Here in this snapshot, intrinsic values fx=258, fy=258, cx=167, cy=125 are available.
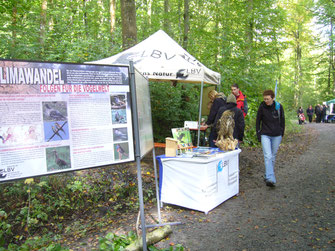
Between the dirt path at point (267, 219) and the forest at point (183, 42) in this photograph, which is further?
the forest at point (183, 42)

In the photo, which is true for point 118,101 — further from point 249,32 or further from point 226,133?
point 249,32

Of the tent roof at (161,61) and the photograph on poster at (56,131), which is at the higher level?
the tent roof at (161,61)

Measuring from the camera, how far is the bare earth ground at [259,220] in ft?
10.5

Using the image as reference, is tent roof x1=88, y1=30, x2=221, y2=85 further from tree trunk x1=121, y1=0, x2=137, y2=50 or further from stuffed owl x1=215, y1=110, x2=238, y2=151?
tree trunk x1=121, y1=0, x2=137, y2=50

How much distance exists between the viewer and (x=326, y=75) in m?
34.2

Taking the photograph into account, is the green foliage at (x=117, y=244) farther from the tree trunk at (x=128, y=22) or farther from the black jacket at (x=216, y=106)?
the tree trunk at (x=128, y=22)

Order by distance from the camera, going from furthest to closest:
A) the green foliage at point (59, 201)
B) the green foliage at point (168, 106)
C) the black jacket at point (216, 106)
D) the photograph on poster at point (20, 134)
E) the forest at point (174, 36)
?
the green foliage at point (168, 106)
the forest at point (174, 36)
the black jacket at point (216, 106)
the green foliage at point (59, 201)
the photograph on poster at point (20, 134)

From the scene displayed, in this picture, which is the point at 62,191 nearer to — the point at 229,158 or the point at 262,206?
the point at 229,158

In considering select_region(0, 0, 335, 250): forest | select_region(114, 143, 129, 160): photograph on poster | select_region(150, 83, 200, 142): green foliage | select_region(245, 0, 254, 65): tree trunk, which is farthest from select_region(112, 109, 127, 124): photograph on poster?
select_region(245, 0, 254, 65): tree trunk

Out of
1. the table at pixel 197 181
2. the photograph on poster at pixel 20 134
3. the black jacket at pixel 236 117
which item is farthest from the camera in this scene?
the black jacket at pixel 236 117

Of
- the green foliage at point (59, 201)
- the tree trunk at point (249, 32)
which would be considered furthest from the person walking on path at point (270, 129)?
the tree trunk at point (249, 32)

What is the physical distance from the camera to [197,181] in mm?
4031

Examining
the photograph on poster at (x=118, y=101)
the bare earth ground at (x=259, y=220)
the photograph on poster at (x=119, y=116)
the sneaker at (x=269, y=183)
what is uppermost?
the photograph on poster at (x=118, y=101)

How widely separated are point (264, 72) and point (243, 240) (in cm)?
843
